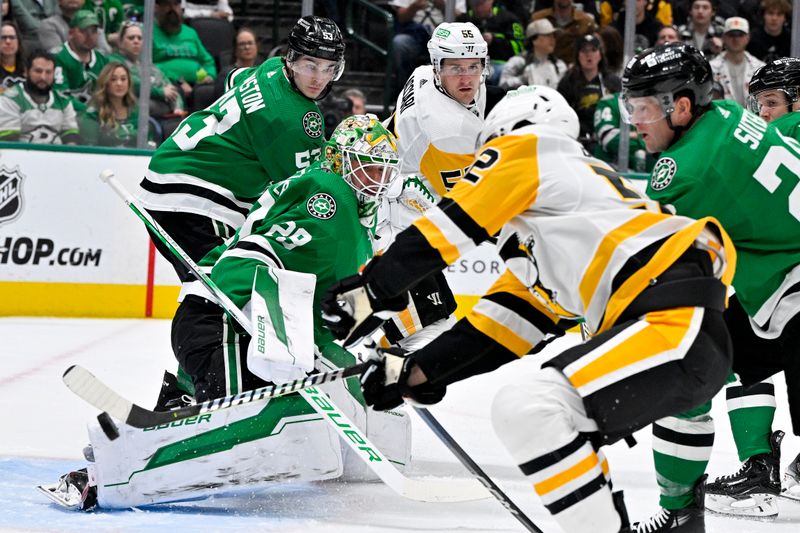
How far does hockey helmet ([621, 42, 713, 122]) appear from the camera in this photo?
2.41m

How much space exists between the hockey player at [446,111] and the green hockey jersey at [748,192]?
115 centimetres

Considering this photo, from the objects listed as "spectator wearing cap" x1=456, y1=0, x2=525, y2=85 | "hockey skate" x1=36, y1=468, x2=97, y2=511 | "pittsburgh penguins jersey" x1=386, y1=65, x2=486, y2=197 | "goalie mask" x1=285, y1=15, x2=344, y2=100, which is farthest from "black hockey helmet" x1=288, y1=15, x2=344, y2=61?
"spectator wearing cap" x1=456, y1=0, x2=525, y2=85

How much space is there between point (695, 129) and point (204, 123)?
6.39 ft

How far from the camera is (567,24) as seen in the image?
6.35 meters

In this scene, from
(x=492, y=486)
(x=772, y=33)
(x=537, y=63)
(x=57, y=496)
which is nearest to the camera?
(x=492, y=486)

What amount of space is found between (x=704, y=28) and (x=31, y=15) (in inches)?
146

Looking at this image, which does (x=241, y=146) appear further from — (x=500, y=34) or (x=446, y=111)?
(x=500, y=34)


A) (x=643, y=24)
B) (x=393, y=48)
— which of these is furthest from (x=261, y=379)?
(x=643, y=24)

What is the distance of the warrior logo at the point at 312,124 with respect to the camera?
3648 millimetres

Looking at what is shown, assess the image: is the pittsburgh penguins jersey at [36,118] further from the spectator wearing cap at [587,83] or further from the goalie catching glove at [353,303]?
the goalie catching glove at [353,303]

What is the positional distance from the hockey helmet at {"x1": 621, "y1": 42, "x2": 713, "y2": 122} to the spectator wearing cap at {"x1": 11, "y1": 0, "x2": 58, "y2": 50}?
4.17 metres

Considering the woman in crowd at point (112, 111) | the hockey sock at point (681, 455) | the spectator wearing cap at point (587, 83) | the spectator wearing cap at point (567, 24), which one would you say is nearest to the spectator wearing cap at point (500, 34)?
the spectator wearing cap at point (567, 24)

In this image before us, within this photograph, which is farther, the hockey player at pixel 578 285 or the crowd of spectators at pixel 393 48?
the crowd of spectators at pixel 393 48

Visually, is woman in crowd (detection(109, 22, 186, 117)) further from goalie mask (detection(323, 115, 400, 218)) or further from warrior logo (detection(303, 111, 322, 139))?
goalie mask (detection(323, 115, 400, 218))
